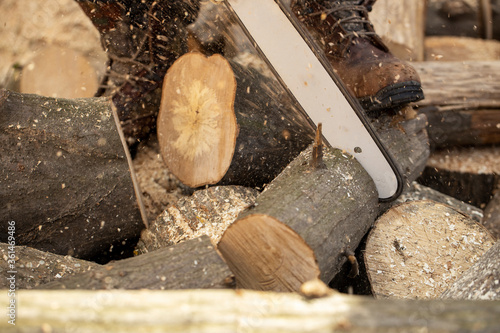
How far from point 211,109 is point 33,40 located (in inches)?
88.8

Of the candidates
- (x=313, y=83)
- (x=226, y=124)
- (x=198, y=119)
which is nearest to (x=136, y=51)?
(x=198, y=119)

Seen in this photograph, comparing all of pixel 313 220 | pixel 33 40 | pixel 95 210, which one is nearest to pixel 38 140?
pixel 95 210

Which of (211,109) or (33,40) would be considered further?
(33,40)

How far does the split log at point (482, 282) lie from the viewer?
1.25 metres

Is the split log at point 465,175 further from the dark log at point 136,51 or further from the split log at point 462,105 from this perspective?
the dark log at point 136,51

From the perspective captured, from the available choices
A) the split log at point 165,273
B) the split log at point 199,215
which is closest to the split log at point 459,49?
the split log at point 199,215

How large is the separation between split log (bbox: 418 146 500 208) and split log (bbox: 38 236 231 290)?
5.63ft

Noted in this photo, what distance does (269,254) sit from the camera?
1.42m

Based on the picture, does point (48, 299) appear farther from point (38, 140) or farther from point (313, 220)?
point (38, 140)

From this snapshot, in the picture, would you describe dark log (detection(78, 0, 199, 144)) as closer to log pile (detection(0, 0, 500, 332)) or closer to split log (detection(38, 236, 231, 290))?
log pile (detection(0, 0, 500, 332))

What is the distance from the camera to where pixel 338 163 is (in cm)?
176

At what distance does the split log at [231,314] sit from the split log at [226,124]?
977mm

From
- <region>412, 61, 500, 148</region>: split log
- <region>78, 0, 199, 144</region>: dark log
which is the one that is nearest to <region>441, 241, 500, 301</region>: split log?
<region>412, 61, 500, 148</region>: split log

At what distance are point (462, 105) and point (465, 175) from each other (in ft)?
1.40
